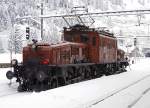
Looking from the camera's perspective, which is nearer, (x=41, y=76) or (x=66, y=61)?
(x=41, y=76)

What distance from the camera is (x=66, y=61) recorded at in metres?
22.1

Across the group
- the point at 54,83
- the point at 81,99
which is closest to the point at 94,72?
the point at 54,83

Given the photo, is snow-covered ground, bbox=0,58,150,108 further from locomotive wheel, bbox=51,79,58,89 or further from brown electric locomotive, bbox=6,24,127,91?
locomotive wheel, bbox=51,79,58,89

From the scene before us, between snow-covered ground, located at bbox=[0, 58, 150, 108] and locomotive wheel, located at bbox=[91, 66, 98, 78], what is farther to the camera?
locomotive wheel, located at bbox=[91, 66, 98, 78]

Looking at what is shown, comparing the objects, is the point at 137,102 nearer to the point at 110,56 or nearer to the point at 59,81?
the point at 59,81

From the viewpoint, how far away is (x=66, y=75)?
21.7 m

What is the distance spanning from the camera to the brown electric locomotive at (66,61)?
65.7 feet

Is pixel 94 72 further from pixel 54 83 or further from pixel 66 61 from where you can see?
pixel 54 83

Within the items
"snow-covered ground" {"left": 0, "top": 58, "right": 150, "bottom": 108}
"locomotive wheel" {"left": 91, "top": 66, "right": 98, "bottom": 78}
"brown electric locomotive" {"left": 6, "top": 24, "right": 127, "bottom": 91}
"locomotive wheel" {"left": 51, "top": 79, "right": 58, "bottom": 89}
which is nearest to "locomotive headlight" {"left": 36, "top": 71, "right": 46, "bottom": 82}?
"brown electric locomotive" {"left": 6, "top": 24, "right": 127, "bottom": 91}

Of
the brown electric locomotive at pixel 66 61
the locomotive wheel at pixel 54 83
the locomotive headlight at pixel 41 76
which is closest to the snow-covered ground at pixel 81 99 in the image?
the locomotive headlight at pixel 41 76

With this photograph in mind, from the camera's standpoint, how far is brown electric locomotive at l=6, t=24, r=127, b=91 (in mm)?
20031

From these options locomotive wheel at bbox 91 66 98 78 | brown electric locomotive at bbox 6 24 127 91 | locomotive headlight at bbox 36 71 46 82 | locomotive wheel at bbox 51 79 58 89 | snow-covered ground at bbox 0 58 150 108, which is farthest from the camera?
locomotive wheel at bbox 91 66 98 78

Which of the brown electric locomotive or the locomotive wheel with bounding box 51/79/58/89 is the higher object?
the brown electric locomotive

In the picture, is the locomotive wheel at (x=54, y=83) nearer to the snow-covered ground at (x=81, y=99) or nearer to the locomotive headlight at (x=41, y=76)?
the locomotive headlight at (x=41, y=76)
